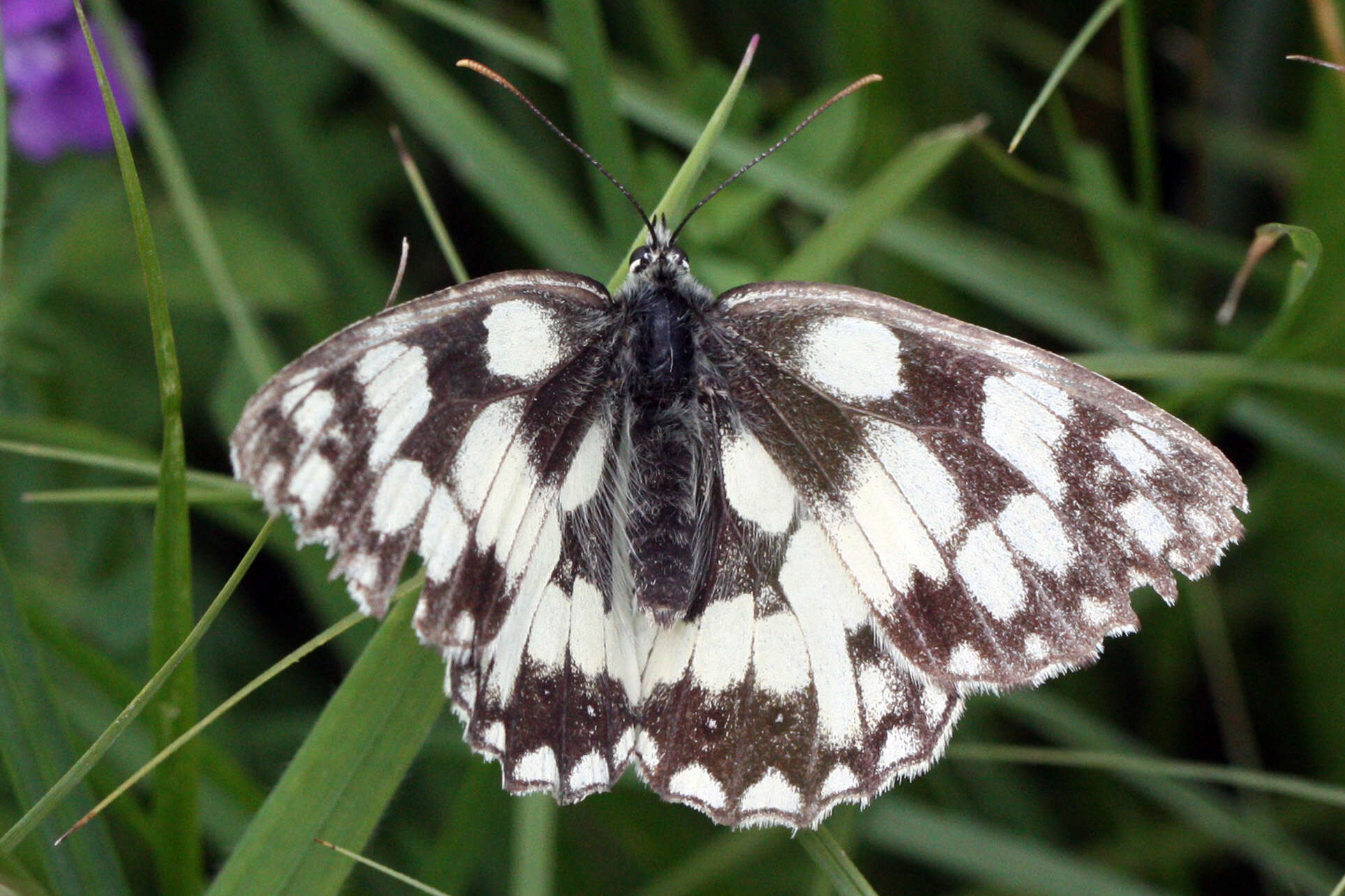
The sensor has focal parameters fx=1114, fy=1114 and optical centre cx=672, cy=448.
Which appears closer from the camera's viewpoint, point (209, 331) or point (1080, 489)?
point (1080, 489)

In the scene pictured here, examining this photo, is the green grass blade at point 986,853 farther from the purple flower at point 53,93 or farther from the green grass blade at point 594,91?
the purple flower at point 53,93

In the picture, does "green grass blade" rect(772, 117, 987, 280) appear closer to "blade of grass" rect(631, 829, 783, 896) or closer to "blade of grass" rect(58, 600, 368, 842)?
"blade of grass" rect(58, 600, 368, 842)

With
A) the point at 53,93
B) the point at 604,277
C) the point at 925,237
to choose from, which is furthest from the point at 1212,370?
the point at 53,93

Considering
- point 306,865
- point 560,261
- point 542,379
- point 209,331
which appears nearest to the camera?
point 306,865

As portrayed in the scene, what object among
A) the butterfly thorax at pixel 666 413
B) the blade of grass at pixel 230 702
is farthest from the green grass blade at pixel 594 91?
the blade of grass at pixel 230 702

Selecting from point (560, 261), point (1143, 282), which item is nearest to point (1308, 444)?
point (1143, 282)

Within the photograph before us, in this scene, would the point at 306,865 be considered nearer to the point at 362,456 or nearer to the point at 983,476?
the point at 362,456
